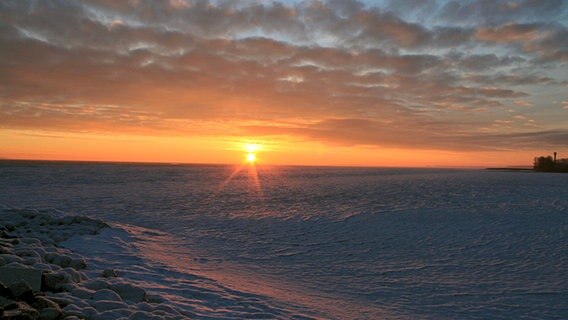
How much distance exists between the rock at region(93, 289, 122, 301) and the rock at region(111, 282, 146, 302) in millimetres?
220

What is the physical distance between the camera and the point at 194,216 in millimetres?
19812

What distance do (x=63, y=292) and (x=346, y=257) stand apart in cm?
819

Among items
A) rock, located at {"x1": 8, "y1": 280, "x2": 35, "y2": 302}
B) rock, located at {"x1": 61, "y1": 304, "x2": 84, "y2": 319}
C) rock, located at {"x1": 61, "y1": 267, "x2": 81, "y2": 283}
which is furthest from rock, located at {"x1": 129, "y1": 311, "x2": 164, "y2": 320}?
rock, located at {"x1": 61, "y1": 267, "x2": 81, "y2": 283}

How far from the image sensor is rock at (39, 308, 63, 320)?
5.38m

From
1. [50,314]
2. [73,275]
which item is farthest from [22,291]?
[73,275]

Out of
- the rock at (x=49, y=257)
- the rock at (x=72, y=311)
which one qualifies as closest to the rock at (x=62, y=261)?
the rock at (x=49, y=257)

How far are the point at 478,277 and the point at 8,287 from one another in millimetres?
10237

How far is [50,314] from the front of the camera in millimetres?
5465

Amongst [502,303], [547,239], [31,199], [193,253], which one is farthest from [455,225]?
[31,199]

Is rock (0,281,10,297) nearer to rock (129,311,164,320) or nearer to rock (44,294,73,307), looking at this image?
rock (44,294,73,307)

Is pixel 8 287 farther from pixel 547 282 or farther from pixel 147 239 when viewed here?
pixel 547 282

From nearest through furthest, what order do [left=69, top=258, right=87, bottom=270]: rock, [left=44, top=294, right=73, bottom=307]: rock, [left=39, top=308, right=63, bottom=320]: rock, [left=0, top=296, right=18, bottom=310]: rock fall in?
[left=0, top=296, right=18, bottom=310]: rock, [left=39, top=308, right=63, bottom=320]: rock, [left=44, top=294, right=73, bottom=307]: rock, [left=69, top=258, right=87, bottom=270]: rock

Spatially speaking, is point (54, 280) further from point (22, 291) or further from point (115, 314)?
point (115, 314)

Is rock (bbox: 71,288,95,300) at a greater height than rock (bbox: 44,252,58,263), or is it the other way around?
rock (bbox: 44,252,58,263)
